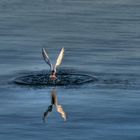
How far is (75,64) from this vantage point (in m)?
45.5

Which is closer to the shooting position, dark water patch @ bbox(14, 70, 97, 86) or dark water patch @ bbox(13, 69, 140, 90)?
dark water patch @ bbox(13, 69, 140, 90)

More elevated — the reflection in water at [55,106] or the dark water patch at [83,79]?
the dark water patch at [83,79]

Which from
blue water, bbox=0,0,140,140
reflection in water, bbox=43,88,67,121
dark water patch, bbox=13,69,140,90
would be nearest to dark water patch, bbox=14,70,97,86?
dark water patch, bbox=13,69,140,90

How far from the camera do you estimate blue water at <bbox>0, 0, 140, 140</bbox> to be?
34.2 m

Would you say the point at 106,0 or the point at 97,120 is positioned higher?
the point at 106,0

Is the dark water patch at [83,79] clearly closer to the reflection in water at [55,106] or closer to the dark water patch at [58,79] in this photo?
the dark water patch at [58,79]

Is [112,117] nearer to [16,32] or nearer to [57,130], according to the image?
[57,130]

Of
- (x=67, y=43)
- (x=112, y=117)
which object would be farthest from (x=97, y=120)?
(x=67, y=43)

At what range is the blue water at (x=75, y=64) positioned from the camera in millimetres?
34219

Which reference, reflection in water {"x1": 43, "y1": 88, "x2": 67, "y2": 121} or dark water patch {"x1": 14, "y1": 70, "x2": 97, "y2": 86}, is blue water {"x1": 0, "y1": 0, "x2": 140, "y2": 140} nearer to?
reflection in water {"x1": 43, "y1": 88, "x2": 67, "y2": 121}

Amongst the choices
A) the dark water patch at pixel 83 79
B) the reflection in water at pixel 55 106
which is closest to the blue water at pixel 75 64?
the dark water patch at pixel 83 79

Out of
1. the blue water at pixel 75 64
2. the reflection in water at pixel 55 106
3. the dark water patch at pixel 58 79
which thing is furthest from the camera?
the dark water patch at pixel 58 79

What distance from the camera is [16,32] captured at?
5619 cm

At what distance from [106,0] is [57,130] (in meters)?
40.8
